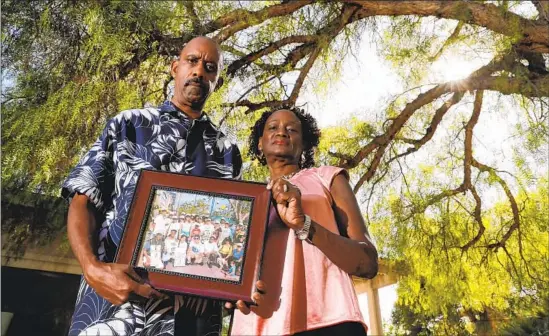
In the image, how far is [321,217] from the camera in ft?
3.26

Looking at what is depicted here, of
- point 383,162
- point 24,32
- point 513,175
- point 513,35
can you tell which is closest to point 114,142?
point 24,32

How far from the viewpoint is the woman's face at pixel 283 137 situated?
1183 mm

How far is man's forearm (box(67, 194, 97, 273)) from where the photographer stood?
0.67m

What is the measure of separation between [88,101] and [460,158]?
9.35 feet

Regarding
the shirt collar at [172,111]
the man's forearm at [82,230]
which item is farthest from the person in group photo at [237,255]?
the shirt collar at [172,111]

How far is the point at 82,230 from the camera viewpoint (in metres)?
0.71

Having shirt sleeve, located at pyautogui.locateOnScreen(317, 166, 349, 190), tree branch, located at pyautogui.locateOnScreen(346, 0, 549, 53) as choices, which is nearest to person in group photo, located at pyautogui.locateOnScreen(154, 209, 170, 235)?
shirt sleeve, located at pyautogui.locateOnScreen(317, 166, 349, 190)

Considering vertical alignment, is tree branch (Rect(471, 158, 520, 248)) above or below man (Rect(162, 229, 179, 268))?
above

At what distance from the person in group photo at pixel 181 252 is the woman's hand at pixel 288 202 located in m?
0.16

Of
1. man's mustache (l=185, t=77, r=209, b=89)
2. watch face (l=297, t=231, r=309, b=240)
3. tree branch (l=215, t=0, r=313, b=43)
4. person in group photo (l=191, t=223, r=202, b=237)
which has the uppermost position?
tree branch (l=215, t=0, r=313, b=43)

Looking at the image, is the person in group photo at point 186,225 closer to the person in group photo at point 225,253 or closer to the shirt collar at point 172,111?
the person in group photo at point 225,253

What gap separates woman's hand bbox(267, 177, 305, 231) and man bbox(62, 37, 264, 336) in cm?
16

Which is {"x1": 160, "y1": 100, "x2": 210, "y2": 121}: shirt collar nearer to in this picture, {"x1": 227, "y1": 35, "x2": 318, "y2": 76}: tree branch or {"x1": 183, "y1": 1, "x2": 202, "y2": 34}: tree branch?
{"x1": 183, "y1": 1, "x2": 202, "y2": 34}: tree branch

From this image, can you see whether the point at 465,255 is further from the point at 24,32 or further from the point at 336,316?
the point at 24,32
